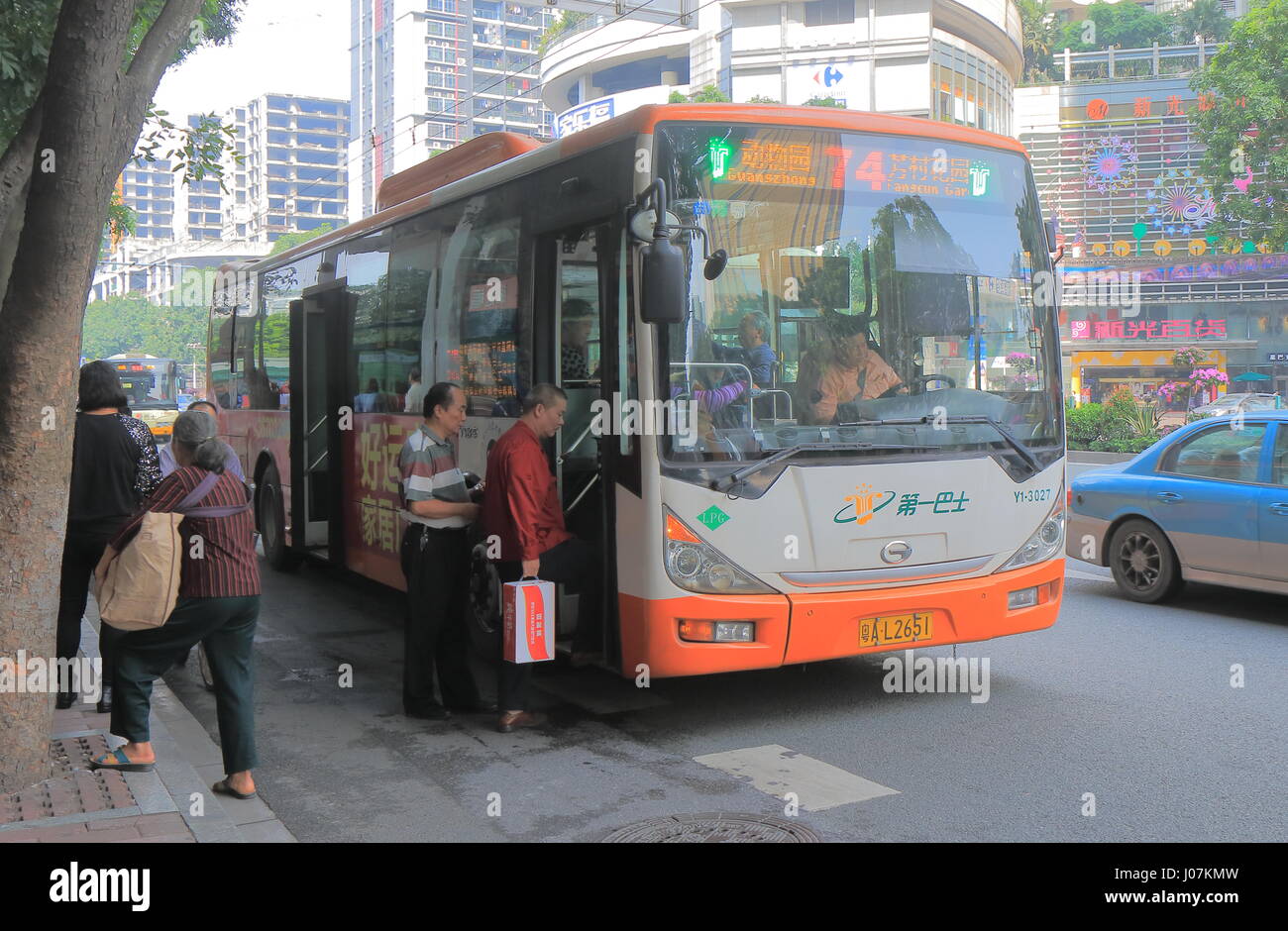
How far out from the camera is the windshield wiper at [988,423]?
6.38m

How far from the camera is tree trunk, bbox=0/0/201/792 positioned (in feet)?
16.7

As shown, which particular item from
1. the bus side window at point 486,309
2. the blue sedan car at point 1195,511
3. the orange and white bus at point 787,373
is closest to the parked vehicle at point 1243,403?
the blue sedan car at point 1195,511

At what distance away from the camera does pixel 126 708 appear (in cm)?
534

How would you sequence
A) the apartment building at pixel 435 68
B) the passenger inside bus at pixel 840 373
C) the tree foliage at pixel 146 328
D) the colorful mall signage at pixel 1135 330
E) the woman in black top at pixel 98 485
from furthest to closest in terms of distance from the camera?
the apartment building at pixel 435 68, the tree foliage at pixel 146 328, the colorful mall signage at pixel 1135 330, the woman in black top at pixel 98 485, the passenger inside bus at pixel 840 373

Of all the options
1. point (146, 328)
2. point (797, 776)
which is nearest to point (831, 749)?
point (797, 776)

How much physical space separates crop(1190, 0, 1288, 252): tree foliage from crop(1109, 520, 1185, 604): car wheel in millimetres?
27017

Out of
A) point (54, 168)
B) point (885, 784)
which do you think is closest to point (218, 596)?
point (54, 168)

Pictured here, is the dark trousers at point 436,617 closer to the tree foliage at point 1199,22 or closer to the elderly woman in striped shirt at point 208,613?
the elderly woman in striped shirt at point 208,613

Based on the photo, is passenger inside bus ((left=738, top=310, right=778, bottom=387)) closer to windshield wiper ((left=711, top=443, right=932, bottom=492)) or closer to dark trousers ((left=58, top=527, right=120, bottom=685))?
windshield wiper ((left=711, top=443, right=932, bottom=492))

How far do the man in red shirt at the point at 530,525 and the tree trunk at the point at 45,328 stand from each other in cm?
201

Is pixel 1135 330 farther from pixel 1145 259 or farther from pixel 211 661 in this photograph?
pixel 211 661

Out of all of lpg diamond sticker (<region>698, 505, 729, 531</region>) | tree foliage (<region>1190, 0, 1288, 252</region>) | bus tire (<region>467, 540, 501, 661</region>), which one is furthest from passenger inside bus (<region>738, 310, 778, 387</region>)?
tree foliage (<region>1190, 0, 1288, 252</region>)
